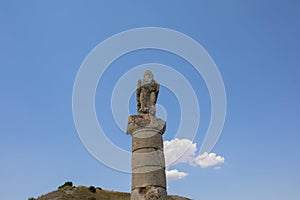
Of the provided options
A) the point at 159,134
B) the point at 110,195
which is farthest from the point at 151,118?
the point at 110,195

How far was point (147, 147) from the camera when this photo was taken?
8812 mm

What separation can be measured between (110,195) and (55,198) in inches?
342

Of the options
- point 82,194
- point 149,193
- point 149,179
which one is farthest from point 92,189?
point 149,193

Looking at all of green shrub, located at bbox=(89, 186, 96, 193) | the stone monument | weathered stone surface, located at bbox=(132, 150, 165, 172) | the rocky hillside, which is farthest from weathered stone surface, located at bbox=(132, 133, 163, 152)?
green shrub, located at bbox=(89, 186, 96, 193)

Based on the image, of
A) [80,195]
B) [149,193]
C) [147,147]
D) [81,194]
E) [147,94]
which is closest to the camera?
[149,193]

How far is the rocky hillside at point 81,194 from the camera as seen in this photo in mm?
37750

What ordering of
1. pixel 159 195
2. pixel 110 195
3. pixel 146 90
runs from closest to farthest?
1. pixel 159 195
2. pixel 146 90
3. pixel 110 195

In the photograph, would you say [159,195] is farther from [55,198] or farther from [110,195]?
[110,195]

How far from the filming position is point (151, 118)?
9188mm

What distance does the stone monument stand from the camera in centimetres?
834

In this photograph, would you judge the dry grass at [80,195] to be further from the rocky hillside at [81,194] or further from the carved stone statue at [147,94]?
the carved stone statue at [147,94]

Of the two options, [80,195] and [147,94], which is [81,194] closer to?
[80,195]

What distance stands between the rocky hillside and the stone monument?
3060cm

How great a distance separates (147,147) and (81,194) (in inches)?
1310
